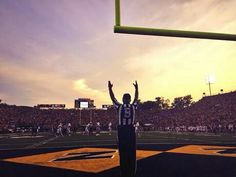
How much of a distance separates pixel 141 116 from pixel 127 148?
2368 inches

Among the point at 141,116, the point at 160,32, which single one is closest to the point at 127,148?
the point at 160,32

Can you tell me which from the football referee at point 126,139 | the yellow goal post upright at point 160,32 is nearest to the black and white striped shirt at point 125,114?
the football referee at point 126,139

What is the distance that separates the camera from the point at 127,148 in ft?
18.6

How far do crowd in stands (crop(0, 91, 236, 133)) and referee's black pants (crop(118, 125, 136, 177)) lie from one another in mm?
35281

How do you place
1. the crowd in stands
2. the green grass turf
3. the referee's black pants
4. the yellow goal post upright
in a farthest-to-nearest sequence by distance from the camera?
the crowd in stands → the green grass turf → the yellow goal post upright → the referee's black pants

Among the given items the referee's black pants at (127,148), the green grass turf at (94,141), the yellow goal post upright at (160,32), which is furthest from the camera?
the green grass turf at (94,141)

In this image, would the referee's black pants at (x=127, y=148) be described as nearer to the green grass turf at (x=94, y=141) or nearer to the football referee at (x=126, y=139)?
the football referee at (x=126, y=139)

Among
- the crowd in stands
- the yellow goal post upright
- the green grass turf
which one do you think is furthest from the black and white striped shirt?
the crowd in stands

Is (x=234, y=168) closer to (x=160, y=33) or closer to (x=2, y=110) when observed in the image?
(x=160, y=33)

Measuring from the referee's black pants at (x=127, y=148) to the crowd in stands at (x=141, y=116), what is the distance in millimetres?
35281

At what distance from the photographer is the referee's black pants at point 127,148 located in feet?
18.5

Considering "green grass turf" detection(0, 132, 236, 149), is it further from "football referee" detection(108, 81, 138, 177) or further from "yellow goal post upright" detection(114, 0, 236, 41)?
"yellow goal post upright" detection(114, 0, 236, 41)

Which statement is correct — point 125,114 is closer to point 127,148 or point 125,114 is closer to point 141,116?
point 127,148

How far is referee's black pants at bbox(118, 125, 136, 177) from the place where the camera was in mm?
5641
